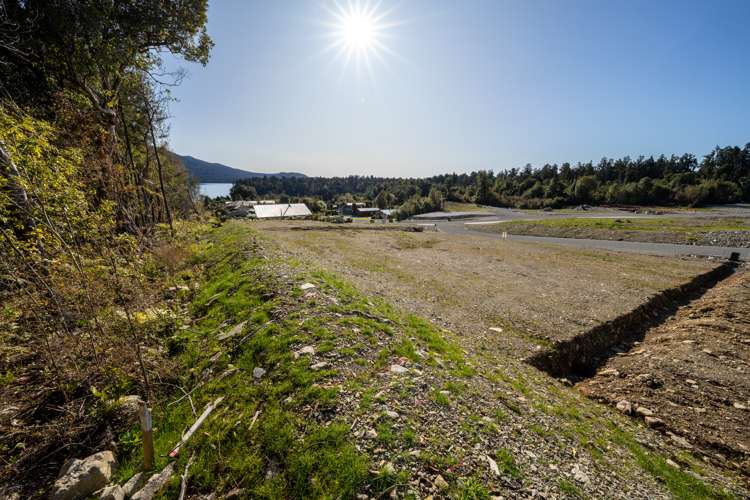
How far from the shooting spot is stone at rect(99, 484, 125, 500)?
11.8 feet

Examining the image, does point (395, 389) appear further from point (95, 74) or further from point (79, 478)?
point (95, 74)

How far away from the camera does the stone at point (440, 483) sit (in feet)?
11.7

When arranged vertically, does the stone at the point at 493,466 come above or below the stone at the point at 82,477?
above

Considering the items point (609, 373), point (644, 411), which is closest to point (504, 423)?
point (644, 411)

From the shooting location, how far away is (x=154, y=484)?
3826mm

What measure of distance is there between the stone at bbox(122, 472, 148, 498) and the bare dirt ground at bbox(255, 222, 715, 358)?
798 cm

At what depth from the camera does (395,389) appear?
5230mm

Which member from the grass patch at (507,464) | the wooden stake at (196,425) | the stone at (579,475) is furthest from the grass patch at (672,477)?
the wooden stake at (196,425)

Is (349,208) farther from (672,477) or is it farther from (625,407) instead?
(672,477)

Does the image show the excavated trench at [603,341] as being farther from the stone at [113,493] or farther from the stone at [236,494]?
the stone at [113,493]

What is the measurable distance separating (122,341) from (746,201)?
140396mm

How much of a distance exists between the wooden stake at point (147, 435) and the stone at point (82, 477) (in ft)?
1.73

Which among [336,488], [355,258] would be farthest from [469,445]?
[355,258]

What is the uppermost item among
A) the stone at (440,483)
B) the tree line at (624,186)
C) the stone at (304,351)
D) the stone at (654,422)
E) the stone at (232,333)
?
the tree line at (624,186)
